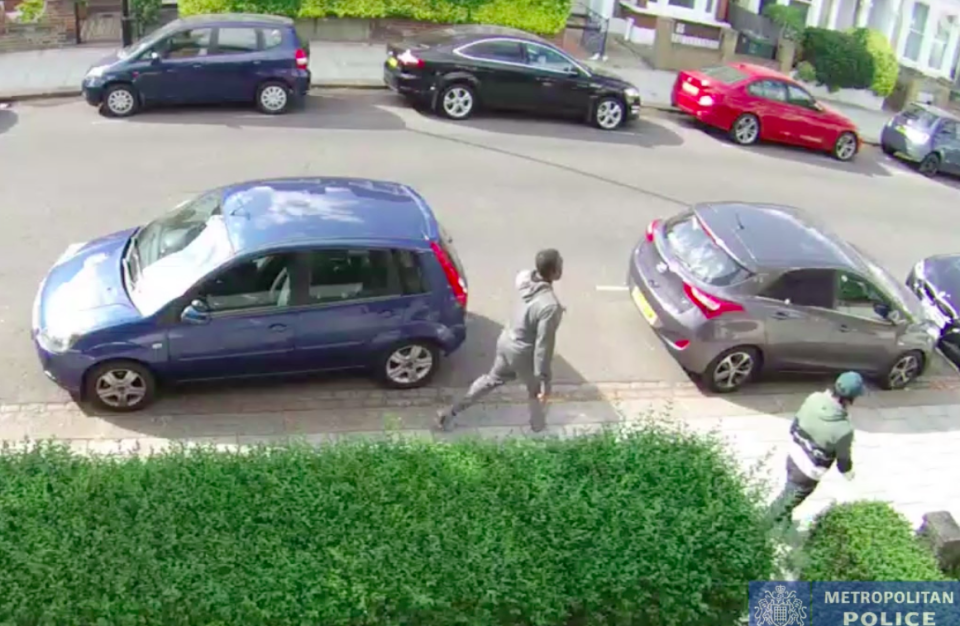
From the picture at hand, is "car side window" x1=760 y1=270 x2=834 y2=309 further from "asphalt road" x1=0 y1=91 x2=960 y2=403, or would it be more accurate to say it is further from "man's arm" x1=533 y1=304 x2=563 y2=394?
"man's arm" x1=533 y1=304 x2=563 y2=394

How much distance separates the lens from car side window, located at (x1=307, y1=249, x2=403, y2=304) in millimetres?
9336

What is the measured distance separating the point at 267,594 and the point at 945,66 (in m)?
29.3

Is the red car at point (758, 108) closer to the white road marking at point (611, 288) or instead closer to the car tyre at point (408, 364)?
the white road marking at point (611, 288)

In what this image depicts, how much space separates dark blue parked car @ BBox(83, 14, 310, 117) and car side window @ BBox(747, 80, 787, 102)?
7.98m

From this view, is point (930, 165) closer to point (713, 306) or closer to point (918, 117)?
point (918, 117)

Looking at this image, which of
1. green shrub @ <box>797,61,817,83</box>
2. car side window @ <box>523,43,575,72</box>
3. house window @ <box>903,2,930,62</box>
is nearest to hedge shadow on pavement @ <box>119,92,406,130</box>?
car side window @ <box>523,43,575,72</box>

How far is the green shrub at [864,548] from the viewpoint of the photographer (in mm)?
6918

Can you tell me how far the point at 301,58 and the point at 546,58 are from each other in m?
4.12

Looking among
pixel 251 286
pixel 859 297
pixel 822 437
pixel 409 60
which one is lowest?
pixel 822 437

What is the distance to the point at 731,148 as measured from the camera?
63.3 feet

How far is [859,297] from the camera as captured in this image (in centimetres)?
1108

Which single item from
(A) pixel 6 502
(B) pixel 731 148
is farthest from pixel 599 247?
(A) pixel 6 502

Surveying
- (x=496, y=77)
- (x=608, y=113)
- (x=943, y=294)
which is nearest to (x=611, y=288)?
(x=943, y=294)

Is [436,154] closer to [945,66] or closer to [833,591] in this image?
[833,591]
